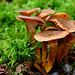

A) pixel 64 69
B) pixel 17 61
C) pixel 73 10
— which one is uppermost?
pixel 73 10

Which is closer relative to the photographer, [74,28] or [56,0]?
[74,28]

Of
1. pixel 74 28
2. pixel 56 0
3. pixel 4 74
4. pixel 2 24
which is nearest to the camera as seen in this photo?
pixel 74 28

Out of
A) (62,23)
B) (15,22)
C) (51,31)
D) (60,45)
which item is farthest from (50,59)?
(15,22)

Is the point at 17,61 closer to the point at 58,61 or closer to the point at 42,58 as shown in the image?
the point at 42,58

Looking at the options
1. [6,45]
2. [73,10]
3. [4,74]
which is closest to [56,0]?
[73,10]

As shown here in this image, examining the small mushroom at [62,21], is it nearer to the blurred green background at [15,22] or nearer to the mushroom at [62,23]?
the mushroom at [62,23]

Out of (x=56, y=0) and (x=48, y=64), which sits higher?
(x=56, y=0)

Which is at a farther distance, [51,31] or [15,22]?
[15,22]

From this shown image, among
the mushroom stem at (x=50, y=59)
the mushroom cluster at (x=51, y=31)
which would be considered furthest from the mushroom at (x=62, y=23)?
the mushroom stem at (x=50, y=59)

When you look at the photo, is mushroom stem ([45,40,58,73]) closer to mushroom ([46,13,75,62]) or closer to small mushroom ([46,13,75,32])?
mushroom ([46,13,75,62])

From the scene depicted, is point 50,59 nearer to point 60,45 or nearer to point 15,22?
point 60,45

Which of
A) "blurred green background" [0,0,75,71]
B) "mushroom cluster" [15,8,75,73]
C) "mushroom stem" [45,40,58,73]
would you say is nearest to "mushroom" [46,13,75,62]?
"mushroom cluster" [15,8,75,73]
